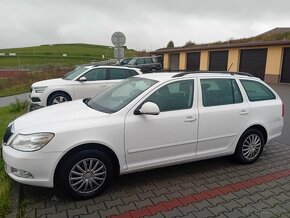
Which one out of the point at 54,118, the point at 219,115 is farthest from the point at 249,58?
the point at 54,118

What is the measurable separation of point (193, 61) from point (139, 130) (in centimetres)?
2464

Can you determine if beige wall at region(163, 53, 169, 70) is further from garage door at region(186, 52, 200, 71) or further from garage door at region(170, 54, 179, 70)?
garage door at region(186, 52, 200, 71)

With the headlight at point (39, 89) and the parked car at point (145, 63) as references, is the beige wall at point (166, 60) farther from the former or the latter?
the headlight at point (39, 89)

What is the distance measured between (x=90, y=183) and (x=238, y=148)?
99.1 inches

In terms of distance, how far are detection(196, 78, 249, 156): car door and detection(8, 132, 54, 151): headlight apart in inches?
83.9

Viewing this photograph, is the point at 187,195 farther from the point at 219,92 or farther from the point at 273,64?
the point at 273,64

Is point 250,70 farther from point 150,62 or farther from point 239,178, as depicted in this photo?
point 239,178

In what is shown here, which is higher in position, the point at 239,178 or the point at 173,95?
the point at 173,95

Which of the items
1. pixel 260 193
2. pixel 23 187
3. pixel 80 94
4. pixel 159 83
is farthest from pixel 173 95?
pixel 80 94

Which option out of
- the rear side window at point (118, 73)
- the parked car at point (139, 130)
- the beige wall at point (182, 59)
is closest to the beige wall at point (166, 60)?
the beige wall at point (182, 59)

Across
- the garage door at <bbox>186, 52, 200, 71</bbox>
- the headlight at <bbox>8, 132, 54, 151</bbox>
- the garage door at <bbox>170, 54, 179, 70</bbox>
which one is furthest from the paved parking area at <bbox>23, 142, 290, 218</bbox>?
the garage door at <bbox>170, 54, 179, 70</bbox>

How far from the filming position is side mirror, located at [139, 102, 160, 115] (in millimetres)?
3531

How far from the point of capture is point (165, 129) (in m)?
3.80

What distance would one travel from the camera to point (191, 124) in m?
4.00
